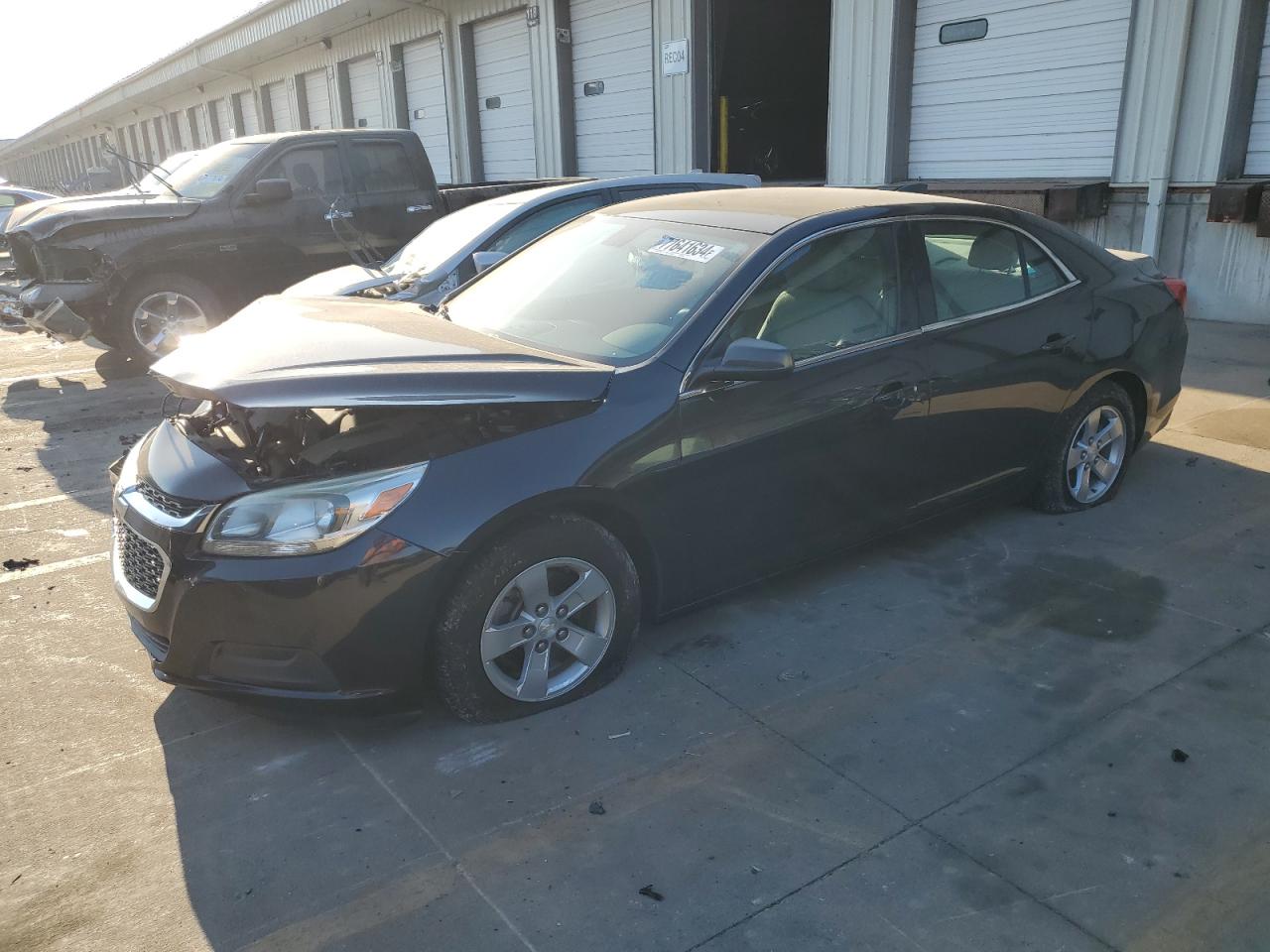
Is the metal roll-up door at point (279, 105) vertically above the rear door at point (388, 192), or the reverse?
the metal roll-up door at point (279, 105)

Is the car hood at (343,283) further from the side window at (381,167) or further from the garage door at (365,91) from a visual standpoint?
the garage door at (365,91)

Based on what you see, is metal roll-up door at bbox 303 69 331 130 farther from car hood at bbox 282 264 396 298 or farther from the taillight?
the taillight

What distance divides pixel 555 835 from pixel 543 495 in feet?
3.37

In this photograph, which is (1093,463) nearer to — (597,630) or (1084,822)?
(1084,822)

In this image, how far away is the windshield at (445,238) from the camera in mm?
6902

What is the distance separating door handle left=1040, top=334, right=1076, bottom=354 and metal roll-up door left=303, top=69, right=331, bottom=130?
77.4 feet

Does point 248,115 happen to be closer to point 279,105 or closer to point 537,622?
point 279,105

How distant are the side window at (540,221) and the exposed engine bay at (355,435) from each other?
370cm

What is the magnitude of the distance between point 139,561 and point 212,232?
6.44m

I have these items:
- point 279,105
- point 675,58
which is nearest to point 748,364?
point 675,58

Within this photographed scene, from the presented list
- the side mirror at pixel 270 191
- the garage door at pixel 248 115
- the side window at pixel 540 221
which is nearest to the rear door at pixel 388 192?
the side mirror at pixel 270 191

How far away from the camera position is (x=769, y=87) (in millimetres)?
16688

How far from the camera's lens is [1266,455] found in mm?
5648

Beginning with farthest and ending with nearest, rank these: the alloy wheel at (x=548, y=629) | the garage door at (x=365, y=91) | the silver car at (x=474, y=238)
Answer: the garage door at (x=365, y=91), the silver car at (x=474, y=238), the alloy wheel at (x=548, y=629)
